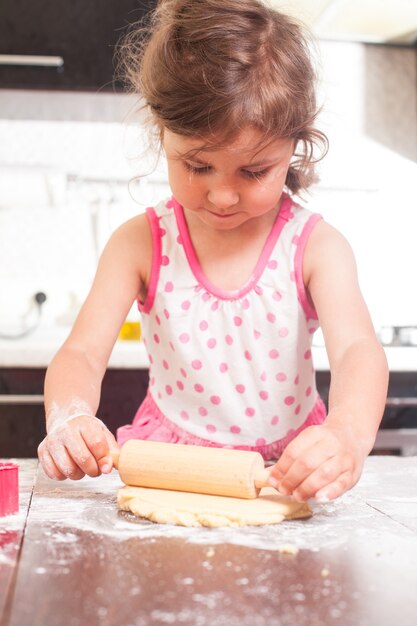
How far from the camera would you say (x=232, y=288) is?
1.26 m

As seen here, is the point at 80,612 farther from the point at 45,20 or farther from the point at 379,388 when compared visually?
the point at 45,20

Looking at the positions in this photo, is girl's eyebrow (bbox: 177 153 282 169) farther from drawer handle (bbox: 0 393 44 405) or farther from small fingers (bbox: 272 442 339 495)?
drawer handle (bbox: 0 393 44 405)

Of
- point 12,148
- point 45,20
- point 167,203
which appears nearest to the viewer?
point 167,203

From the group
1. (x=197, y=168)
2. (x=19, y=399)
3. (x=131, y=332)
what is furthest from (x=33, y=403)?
(x=197, y=168)

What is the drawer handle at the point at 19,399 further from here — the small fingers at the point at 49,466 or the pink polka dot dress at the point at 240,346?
the small fingers at the point at 49,466

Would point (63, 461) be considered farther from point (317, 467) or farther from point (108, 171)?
point (108, 171)

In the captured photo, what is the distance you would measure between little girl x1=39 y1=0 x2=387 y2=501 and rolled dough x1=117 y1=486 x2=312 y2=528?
3 centimetres

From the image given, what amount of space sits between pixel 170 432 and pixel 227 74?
0.57 metres

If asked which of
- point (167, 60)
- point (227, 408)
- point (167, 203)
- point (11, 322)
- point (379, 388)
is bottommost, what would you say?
point (11, 322)

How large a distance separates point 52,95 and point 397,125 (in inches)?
45.4

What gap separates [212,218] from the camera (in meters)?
1.07

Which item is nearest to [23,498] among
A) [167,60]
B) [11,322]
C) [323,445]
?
[323,445]

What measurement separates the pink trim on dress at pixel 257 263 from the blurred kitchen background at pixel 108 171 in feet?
2.38

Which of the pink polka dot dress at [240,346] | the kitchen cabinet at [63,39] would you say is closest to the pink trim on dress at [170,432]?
the pink polka dot dress at [240,346]
